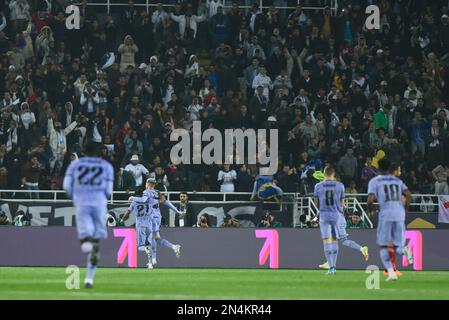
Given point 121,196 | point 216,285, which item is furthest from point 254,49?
→ point 216,285

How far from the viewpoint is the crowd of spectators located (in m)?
34.9

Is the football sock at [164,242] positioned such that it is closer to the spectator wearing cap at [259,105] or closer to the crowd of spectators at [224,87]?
the crowd of spectators at [224,87]

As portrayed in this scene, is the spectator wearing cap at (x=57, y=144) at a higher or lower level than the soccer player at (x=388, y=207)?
higher

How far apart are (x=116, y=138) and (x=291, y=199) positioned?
539 centimetres

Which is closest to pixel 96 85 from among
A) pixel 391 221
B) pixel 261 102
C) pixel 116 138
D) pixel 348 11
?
pixel 116 138

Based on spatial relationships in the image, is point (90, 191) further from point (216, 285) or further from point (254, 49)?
point (254, 49)

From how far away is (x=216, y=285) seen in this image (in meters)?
22.8

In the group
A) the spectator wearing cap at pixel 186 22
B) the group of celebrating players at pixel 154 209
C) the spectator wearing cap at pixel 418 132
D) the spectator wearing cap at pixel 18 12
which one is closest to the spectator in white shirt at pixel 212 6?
the spectator wearing cap at pixel 186 22

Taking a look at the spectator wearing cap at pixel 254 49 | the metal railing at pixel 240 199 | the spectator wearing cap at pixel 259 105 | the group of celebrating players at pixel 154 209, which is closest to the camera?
the group of celebrating players at pixel 154 209

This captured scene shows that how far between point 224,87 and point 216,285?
49.4 feet

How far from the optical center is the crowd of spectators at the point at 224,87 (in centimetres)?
3494

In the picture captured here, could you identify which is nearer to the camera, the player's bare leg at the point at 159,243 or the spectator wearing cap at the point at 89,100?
the player's bare leg at the point at 159,243

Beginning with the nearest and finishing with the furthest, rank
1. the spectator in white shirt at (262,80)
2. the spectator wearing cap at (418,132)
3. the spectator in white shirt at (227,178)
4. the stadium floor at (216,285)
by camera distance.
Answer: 1. the stadium floor at (216,285)
2. the spectator in white shirt at (227,178)
3. the spectator wearing cap at (418,132)
4. the spectator in white shirt at (262,80)

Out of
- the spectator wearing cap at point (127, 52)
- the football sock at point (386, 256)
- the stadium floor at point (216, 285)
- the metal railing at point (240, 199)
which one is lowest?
the stadium floor at point (216, 285)
